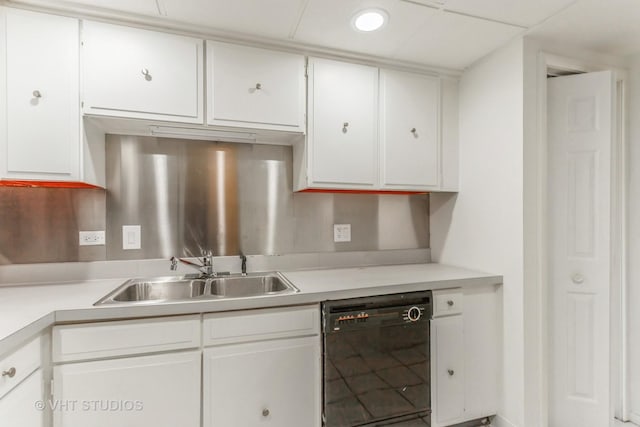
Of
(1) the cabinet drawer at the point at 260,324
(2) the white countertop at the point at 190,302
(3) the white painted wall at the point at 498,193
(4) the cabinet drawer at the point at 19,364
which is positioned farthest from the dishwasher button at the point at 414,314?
(4) the cabinet drawer at the point at 19,364

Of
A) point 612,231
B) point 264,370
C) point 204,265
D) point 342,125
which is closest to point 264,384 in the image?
point 264,370

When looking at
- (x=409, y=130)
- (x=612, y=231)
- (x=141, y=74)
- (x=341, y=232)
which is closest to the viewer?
(x=141, y=74)

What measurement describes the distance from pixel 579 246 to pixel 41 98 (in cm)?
298

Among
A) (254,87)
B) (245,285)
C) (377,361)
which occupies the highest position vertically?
(254,87)

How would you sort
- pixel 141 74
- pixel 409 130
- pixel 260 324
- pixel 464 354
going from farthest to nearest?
1. pixel 409 130
2. pixel 464 354
3. pixel 141 74
4. pixel 260 324

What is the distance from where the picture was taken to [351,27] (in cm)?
169

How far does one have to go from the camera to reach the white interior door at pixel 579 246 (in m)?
1.75

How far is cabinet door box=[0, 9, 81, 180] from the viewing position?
1436 millimetres

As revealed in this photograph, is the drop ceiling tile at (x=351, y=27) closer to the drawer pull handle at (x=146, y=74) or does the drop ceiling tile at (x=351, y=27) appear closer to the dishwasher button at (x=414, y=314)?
the drawer pull handle at (x=146, y=74)

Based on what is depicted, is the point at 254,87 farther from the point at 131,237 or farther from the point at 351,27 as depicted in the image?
the point at 131,237

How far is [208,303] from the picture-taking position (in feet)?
4.56

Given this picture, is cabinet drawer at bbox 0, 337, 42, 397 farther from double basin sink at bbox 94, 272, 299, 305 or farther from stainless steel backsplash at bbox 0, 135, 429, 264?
stainless steel backsplash at bbox 0, 135, 429, 264

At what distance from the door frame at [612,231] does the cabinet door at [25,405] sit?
7.94 ft

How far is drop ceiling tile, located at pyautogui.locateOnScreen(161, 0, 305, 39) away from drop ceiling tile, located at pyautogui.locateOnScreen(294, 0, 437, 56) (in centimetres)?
9
